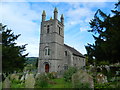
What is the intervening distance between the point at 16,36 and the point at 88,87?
511 inches

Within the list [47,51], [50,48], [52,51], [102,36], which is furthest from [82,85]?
[47,51]

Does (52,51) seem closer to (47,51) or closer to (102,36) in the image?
(47,51)

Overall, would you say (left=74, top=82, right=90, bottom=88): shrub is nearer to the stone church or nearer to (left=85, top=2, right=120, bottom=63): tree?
(left=85, top=2, right=120, bottom=63): tree

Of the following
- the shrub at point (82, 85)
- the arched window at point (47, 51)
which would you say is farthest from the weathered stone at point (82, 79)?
the arched window at point (47, 51)

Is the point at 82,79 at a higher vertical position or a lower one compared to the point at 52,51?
lower

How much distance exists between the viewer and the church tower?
2684 cm

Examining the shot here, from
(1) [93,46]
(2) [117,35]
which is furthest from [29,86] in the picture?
(1) [93,46]

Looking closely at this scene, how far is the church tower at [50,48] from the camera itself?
88.1 feet

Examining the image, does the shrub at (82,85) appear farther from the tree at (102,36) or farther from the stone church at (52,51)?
the stone church at (52,51)

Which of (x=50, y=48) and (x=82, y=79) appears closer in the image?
(x=82, y=79)

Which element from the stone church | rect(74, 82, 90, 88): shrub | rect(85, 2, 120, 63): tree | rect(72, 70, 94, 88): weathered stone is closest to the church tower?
the stone church

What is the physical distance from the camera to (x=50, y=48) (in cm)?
2775

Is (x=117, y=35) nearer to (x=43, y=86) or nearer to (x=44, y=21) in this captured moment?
(x=43, y=86)

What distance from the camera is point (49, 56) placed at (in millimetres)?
27359
